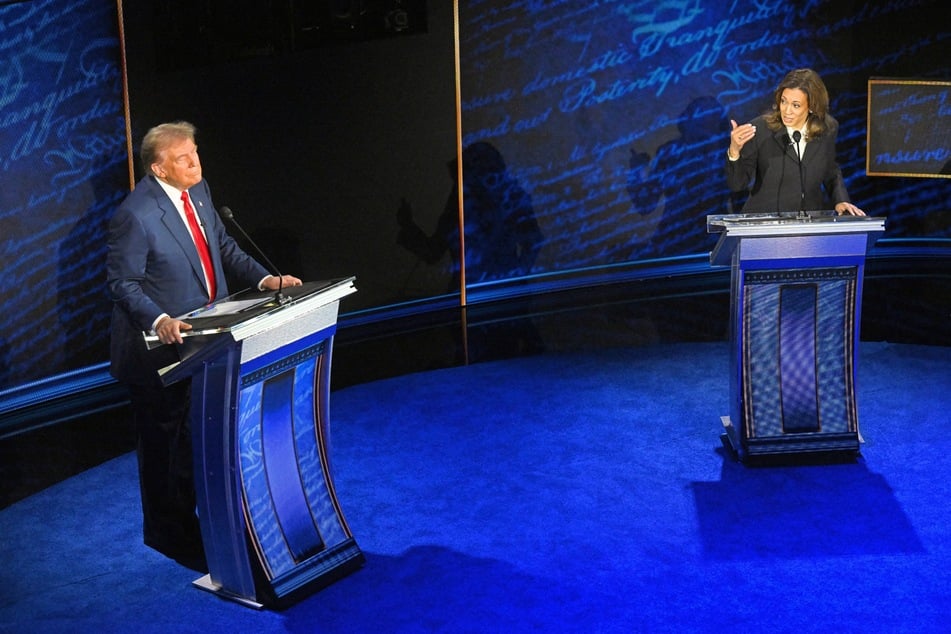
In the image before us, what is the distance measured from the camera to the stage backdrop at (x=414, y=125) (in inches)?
217

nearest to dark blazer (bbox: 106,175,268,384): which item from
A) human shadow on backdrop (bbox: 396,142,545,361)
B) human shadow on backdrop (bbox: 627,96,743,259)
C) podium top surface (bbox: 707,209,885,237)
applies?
podium top surface (bbox: 707,209,885,237)

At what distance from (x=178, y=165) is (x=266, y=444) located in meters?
0.94

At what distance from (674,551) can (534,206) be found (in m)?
4.68

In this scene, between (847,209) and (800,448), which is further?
(800,448)

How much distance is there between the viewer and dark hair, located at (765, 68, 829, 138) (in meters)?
4.48

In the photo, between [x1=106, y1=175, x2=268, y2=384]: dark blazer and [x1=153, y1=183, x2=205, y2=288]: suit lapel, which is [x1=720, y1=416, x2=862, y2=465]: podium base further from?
[x1=153, y1=183, x2=205, y2=288]: suit lapel

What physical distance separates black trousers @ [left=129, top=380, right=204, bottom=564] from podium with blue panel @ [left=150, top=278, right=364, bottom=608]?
26 centimetres

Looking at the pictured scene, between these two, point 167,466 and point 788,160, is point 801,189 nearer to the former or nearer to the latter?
point 788,160

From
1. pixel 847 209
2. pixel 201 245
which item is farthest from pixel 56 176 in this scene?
pixel 847 209

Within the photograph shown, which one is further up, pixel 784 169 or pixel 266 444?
pixel 784 169

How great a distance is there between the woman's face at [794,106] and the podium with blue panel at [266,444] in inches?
85.8

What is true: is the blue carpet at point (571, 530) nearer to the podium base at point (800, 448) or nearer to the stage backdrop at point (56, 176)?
the podium base at point (800, 448)

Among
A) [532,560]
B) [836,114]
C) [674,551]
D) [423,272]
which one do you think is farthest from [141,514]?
[836,114]

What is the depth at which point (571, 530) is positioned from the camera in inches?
152
